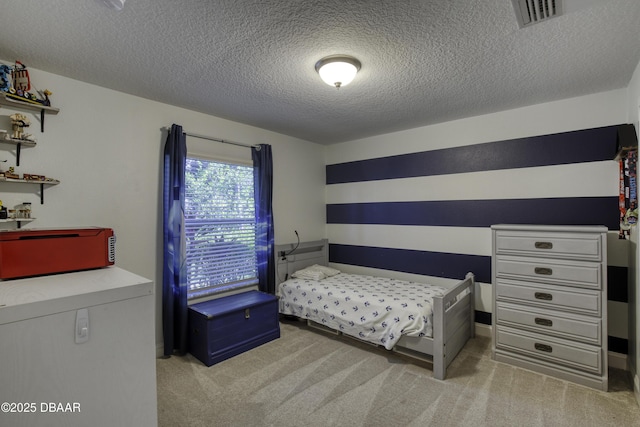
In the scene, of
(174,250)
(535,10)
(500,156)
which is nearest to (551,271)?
(500,156)

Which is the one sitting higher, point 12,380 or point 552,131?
point 552,131

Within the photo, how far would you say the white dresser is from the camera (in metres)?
2.29

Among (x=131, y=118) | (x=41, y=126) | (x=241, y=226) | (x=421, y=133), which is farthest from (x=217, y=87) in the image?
(x=421, y=133)

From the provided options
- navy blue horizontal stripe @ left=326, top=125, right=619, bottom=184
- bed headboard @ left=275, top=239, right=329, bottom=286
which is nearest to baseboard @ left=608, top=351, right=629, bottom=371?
navy blue horizontal stripe @ left=326, top=125, right=619, bottom=184

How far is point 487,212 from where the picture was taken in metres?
3.23

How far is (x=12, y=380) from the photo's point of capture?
0.99 meters

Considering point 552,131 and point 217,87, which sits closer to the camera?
point 217,87

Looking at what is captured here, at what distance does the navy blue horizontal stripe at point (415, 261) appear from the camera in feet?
10.8

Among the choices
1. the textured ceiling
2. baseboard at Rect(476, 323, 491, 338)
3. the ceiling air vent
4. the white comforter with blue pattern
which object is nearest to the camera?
the ceiling air vent

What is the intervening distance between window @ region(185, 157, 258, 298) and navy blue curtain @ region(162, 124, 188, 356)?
0.17 metres

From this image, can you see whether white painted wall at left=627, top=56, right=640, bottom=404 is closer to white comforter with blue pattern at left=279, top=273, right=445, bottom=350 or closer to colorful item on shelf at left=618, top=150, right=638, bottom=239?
colorful item on shelf at left=618, top=150, right=638, bottom=239

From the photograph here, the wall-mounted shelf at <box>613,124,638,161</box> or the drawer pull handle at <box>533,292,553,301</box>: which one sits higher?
the wall-mounted shelf at <box>613,124,638,161</box>

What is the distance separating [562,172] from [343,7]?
2621 millimetres

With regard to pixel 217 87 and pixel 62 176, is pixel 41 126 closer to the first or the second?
pixel 62 176
